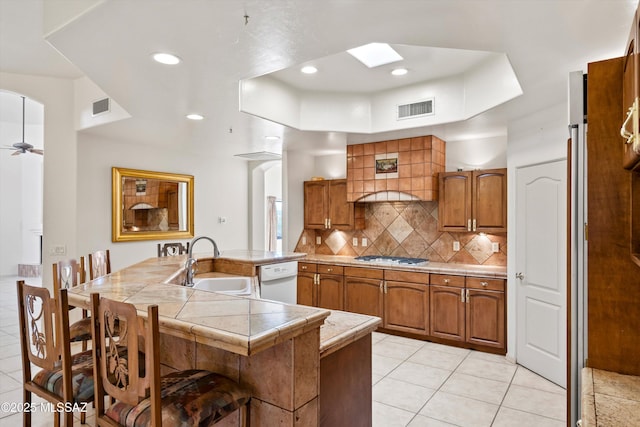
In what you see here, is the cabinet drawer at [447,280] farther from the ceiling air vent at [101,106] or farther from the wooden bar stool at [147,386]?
the ceiling air vent at [101,106]

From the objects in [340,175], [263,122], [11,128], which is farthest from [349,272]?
[11,128]

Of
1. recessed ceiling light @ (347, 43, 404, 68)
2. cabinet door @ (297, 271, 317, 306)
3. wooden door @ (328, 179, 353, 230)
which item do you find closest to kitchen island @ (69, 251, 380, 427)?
recessed ceiling light @ (347, 43, 404, 68)

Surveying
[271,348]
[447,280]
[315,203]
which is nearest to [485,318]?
[447,280]

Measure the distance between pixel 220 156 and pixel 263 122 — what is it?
8.62 feet

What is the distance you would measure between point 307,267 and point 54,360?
3825 mm

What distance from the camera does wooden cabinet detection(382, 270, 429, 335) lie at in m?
4.44

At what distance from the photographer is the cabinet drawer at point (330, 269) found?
5067 mm

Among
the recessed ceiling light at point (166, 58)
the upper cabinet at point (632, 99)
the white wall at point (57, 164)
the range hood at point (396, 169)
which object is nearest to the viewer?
the upper cabinet at point (632, 99)

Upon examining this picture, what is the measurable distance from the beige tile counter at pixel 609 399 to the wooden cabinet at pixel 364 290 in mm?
3345

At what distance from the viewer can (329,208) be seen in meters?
5.62

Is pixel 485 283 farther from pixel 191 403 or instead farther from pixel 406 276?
pixel 191 403

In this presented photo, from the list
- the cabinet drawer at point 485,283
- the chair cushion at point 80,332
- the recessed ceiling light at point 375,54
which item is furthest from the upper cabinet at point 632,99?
the chair cushion at point 80,332

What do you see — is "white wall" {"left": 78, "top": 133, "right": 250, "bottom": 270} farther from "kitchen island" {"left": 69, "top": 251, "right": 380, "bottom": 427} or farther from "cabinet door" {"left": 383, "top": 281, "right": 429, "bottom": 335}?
"cabinet door" {"left": 383, "top": 281, "right": 429, "bottom": 335}

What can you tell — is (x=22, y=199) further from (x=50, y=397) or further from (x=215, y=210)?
(x=50, y=397)
